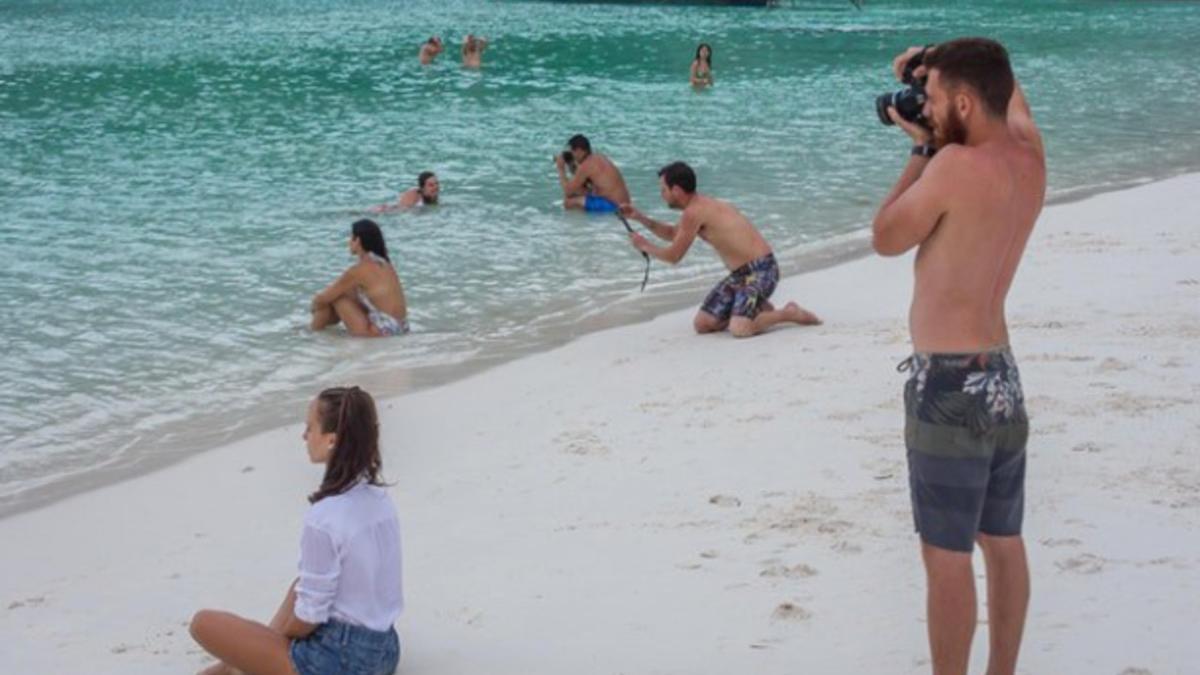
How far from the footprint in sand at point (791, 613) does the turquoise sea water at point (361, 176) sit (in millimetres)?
4173

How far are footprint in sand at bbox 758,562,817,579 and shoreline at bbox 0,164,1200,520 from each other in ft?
12.4

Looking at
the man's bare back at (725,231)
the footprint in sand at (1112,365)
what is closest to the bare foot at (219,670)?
the footprint in sand at (1112,365)

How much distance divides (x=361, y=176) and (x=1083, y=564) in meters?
17.1

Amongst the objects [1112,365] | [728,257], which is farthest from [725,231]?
[1112,365]

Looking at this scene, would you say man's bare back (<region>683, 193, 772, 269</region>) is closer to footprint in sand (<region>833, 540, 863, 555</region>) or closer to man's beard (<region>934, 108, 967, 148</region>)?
footprint in sand (<region>833, 540, 863, 555</region>)

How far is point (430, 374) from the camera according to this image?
10.5m

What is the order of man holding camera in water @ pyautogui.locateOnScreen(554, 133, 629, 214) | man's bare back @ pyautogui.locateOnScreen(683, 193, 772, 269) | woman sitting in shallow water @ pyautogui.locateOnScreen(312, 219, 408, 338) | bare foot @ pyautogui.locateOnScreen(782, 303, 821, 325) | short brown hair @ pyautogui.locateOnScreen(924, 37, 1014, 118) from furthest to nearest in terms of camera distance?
1. man holding camera in water @ pyautogui.locateOnScreen(554, 133, 629, 214)
2. woman sitting in shallow water @ pyautogui.locateOnScreen(312, 219, 408, 338)
3. man's bare back @ pyautogui.locateOnScreen(683, 193, 772, 269)
4. bare foot @ pyautogui.locateOnScreen(782, 303, 821, 325)
5. short brown hair @ pyautogui.locateOnScreen(924, 37, 1014, 118)

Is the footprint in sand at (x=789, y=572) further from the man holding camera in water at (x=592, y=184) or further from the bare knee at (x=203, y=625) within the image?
the man holding camera in water at (x=592, y=184)

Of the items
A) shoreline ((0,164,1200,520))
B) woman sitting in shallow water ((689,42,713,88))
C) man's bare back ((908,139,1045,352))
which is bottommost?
woman sitting in shallow water ((689,42,713,88))

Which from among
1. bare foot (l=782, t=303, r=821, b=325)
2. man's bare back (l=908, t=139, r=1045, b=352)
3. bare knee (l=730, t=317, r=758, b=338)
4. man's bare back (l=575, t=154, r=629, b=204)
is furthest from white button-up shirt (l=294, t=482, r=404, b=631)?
man's bare back (l=575, t=154, r=629, b=204)

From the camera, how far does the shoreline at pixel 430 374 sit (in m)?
8.45

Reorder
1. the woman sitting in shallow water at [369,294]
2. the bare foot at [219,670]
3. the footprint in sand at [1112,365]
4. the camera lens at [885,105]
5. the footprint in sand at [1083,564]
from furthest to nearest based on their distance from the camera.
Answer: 1. the woman sitting in shallow water at [369,294]
2. the footprint in sand at [1112,365]
3. the footprint in sand at [1083,564]
4. the bare foot at [219,670]
5. the camera lens at [885,105]

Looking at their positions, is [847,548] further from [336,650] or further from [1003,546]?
[336,650]

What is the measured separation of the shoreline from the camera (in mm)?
8453
